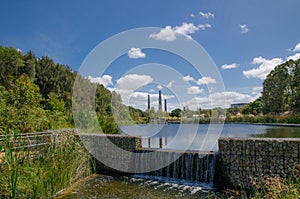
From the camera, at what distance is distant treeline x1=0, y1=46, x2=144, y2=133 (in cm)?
929

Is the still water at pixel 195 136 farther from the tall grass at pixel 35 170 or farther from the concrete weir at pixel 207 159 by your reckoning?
the tall grass at pixel 35 170

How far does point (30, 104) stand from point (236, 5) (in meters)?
10.2

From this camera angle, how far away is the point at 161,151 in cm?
670

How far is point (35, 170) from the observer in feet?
11.7

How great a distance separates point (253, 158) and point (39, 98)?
11.5m

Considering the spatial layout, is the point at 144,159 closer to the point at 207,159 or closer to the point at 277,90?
the point at 207,159

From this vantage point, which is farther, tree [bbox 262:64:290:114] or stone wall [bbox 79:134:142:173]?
tree [bbox 262:64:290:114]

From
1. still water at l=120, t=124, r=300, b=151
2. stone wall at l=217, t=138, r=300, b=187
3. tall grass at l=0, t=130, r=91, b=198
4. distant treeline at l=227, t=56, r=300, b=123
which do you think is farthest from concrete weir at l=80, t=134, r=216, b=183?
distant treeline at l=227, t=56, r=300, b=123

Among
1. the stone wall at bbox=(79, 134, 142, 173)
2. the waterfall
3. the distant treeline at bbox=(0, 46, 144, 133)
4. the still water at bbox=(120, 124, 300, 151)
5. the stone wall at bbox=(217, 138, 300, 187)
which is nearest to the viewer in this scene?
the stone wall at bbox=(217, 138, 300, 187)

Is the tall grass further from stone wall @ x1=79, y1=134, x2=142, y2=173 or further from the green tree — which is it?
the green tree

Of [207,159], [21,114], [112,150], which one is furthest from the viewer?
[21,114]

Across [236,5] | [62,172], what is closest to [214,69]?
[236,5]

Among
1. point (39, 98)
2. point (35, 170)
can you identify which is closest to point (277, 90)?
point (39, 98)

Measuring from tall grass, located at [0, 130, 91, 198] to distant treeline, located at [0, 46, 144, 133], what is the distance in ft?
14.4
